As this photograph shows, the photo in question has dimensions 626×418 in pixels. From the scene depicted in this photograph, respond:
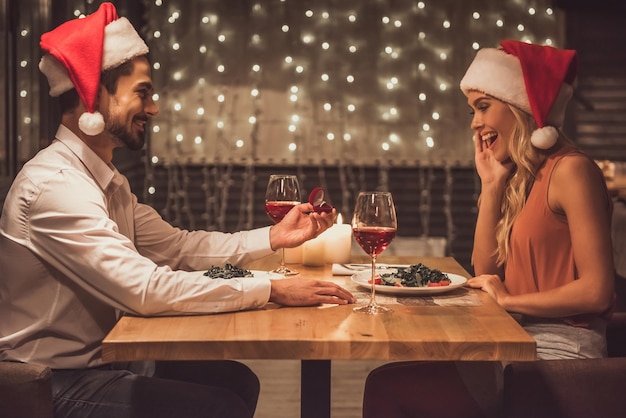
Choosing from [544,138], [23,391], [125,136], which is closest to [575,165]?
[544,138]

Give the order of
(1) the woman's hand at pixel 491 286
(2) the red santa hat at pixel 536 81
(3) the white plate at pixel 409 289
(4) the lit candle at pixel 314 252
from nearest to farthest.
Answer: (3) the white plate at pixel 409 289 < (1) the woman's hand at pixel 491 286 < (2) the red santa hat at pixel 536 81 < (4) the lit candle at pixel 314 252

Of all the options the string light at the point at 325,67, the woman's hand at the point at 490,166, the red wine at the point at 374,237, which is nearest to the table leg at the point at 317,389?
the red wine at the point at 374,237

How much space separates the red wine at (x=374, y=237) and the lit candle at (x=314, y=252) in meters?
0.56

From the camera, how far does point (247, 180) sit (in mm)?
6305

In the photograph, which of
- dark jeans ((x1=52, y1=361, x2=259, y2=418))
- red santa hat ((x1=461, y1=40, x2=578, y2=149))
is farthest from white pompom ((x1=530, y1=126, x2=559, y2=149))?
dark jeans ((x1=52, y1=361, x2=259, y2=418))

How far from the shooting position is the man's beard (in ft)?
7.59

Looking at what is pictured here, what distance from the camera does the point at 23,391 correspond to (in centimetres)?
173

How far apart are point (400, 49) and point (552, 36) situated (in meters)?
1.15

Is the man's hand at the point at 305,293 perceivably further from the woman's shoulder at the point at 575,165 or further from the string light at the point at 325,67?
the string light at the point at 325,67

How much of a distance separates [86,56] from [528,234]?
52.6 inches

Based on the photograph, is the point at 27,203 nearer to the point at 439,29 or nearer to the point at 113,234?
the point at 113,234

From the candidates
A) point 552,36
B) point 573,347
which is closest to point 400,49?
point 552,36

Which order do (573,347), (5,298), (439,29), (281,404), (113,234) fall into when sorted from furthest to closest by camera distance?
(439,29) → (281,404) → (573,347) → (5,298) → (113,234)

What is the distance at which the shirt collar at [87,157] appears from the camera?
7.31ft
